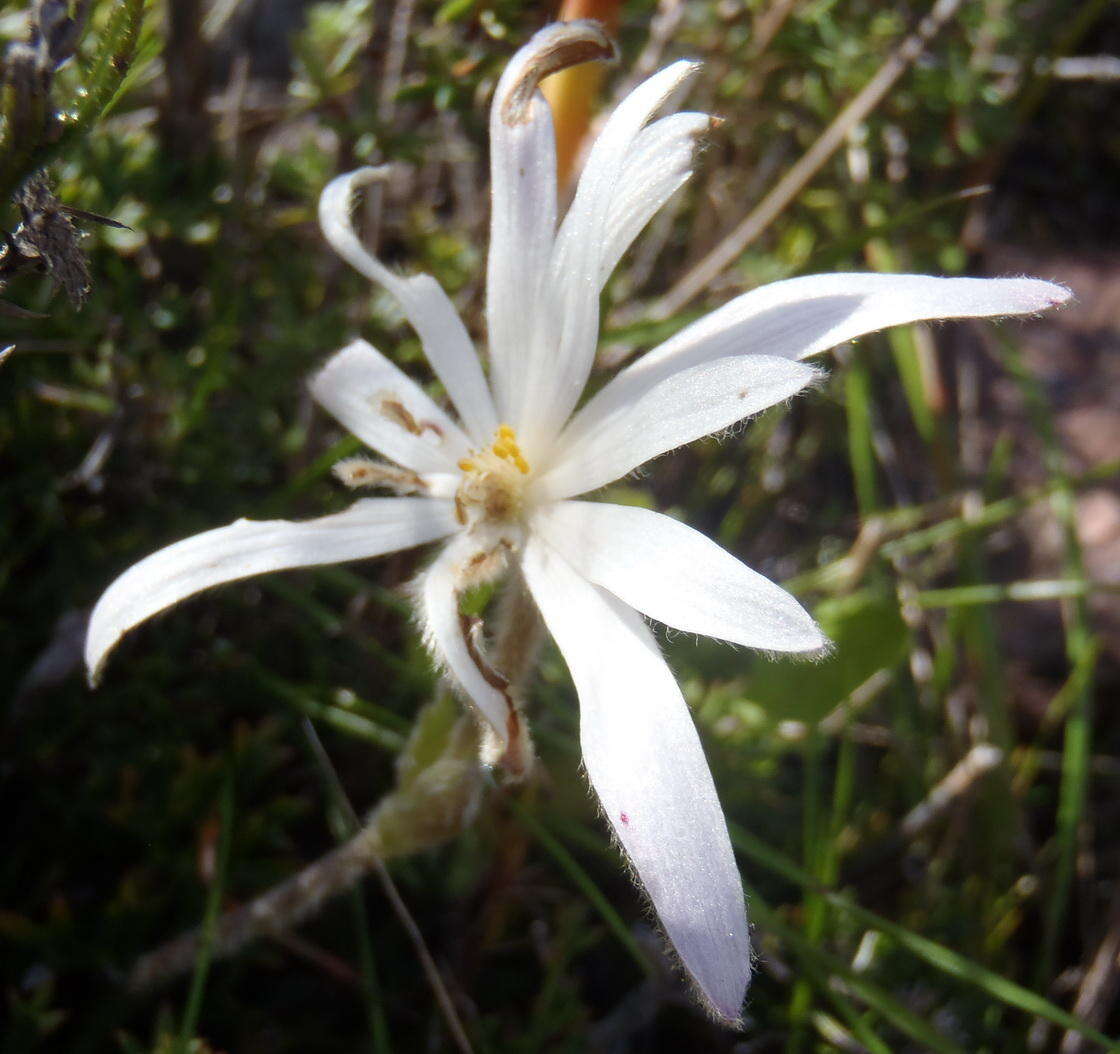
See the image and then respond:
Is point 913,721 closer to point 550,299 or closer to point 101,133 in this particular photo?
point 550,299

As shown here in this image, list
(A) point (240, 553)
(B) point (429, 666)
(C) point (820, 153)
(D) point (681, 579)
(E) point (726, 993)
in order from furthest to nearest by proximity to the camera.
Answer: (C) point (820, 153), (B) point (429, 666), (A) point (240, 553), (D) point (681, 579), (E) point (726, 993)

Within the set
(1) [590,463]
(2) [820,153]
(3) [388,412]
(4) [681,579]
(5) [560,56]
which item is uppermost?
(5) [560,56]

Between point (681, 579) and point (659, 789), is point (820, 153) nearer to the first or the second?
point (681, 579)

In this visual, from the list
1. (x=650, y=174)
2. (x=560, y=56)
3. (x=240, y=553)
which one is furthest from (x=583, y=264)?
(x=240, y=553)

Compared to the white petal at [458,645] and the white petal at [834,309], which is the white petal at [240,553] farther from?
the white petal at [834,309]

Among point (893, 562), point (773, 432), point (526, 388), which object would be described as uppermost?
point (526, 388)

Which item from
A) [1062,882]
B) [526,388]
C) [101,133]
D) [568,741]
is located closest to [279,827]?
[568,741]
